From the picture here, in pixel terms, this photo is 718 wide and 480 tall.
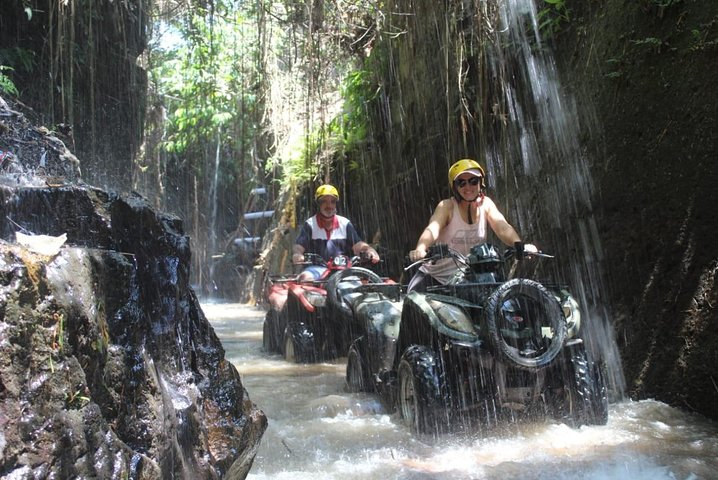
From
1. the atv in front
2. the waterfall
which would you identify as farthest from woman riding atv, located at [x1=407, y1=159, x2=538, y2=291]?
the waterfall

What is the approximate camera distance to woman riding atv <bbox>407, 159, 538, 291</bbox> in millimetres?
5141

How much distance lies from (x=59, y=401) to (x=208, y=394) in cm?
109

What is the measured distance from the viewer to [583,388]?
4234 millimetres

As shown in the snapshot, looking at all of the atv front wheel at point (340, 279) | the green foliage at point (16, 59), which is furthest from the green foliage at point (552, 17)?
the green foliage at point (16, 59)

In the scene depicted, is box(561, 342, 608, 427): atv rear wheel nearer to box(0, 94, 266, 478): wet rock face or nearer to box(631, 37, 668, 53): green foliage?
box(0, 94, 266, 478): wet rock face

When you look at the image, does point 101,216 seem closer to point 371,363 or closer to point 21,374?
point 21,374

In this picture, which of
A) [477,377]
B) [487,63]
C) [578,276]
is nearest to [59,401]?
[477,377]

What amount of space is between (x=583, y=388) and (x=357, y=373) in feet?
6.87

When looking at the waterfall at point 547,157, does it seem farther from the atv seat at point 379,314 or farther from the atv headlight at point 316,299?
the atv headlight at point 316,299

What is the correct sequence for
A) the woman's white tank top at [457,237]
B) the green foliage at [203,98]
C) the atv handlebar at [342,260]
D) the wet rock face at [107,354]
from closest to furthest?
the wet rock face at [107,354] < the woman's white tank top at [457,237] < the atv handlebar at [342,260] < the green foliage at [203,98]

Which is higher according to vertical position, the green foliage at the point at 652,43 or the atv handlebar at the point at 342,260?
the green foliage at the point at 652,43

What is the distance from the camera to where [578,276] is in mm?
5914

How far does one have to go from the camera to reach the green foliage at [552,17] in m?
6.59

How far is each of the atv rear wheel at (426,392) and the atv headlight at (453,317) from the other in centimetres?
24
